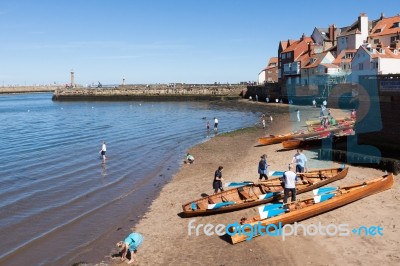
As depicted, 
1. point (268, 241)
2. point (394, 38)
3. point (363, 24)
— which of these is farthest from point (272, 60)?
point (268, 241)

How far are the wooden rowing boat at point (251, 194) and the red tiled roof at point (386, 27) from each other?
5981cm

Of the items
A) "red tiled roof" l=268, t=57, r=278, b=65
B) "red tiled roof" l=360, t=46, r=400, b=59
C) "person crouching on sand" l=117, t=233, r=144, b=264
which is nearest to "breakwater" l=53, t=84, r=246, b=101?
"red tiled roof" l=268, t=57, r=278, b=65

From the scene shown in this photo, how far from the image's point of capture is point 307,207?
47.2 feet

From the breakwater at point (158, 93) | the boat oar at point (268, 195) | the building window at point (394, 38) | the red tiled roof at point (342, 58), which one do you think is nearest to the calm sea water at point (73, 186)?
the boat oar at point (268, 195)

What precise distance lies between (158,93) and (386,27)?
206 ft

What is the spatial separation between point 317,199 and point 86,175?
15.9 m

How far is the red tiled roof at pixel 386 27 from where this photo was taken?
2773 inches

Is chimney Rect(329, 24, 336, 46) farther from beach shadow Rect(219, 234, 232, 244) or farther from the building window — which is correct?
beach shadow Rect(219, 234, 232, 244)

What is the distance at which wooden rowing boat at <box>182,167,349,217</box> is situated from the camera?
52.4 feet

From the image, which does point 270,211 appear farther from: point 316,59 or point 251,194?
point 316,59

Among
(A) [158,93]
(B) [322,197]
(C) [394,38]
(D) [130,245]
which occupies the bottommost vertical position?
(D) [130,245]

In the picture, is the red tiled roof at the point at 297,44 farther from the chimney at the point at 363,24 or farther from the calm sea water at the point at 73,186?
the calm sea water at the point at 73,186

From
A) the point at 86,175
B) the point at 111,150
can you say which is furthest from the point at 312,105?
the point at 86,175

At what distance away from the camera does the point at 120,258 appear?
516 inches
